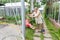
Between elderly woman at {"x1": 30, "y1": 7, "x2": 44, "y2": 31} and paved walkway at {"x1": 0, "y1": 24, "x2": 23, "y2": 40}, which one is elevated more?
elderly woman at {"x1": 30, "y1": 7, "x2": 44, "y2": 31}

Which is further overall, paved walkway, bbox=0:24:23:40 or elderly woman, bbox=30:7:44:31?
elderly woman, bbox=30:7:44:31

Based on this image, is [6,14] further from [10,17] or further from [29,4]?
[29,4]

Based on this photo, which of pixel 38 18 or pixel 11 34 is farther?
pixel 38 18

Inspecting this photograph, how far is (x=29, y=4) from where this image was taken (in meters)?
16.2

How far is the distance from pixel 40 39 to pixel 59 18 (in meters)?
3.27

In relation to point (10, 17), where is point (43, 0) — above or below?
above

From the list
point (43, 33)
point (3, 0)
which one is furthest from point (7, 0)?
point (43, 33)

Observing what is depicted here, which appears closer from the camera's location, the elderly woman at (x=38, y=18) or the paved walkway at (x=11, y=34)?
the paved walkway at (x=11, y=34)

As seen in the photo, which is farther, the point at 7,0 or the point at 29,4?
the point at 7,0

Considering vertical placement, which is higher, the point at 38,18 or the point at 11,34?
the point at 38,18

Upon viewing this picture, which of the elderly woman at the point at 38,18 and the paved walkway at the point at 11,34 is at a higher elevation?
the elderly woman at the point at 38,18

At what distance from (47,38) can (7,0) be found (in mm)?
10037

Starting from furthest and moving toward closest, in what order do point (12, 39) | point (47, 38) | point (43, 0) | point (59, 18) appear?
point (43, 0), point (59, 18), point (47, 38), point (12, 39)

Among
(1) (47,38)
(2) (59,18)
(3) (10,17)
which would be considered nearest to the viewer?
(1) (47,38)
